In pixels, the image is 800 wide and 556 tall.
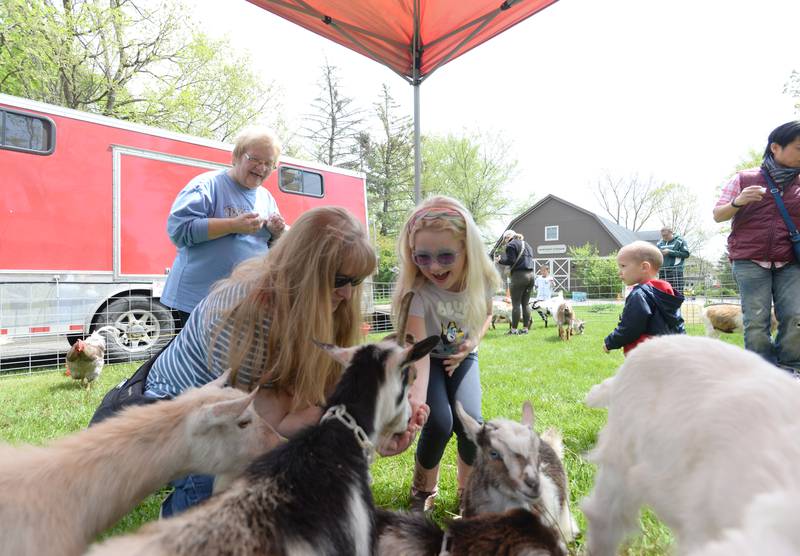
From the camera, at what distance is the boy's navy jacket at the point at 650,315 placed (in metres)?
3.70

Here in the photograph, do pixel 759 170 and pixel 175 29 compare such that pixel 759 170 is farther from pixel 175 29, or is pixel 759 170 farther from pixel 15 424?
pixel 175 29

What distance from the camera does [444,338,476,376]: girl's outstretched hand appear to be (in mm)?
2965

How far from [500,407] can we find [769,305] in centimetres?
249

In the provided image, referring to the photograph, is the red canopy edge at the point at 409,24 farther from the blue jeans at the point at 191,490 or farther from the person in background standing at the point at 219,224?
the blue jeans at the point at 191,490

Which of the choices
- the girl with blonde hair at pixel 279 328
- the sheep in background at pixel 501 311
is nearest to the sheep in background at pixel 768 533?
the girl with blonde hair at pixel 279 328

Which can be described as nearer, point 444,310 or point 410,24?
point 444,310

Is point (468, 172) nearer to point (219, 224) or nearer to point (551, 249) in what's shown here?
point (551, 249)

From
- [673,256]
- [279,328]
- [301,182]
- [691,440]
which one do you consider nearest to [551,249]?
[673,256]

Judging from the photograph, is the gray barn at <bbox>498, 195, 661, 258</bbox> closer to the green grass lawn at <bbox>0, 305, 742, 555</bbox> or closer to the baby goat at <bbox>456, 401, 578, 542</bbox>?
the green grass lawn at <bbox>0, 305, 742, 555</bbox>

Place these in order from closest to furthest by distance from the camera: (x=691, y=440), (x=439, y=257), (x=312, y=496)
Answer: (x=691, y=440) < (x=312, y=496) < (x=439, y=257)

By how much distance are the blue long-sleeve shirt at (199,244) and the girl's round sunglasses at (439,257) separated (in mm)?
1406

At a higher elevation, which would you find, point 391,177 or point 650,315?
point 391,177

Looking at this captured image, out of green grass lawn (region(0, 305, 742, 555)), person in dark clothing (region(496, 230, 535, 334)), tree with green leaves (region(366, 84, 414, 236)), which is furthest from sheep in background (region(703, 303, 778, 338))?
tree with green leaves (region(366, 84, 414, 236))

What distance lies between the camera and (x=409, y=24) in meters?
4.91
